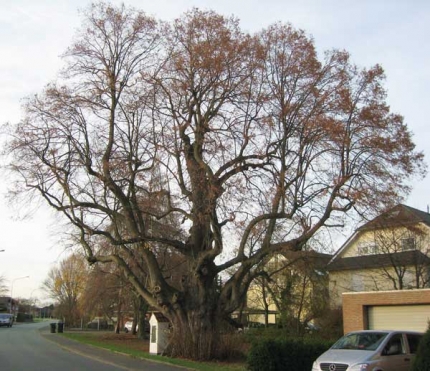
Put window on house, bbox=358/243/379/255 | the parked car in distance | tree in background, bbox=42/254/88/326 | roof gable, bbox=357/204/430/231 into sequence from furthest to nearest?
tree in background, bbox=42/254/88/326 → the parked car in distance → window on house, bbox=358/243/379/255 → roof gable, bbox=357/204/430/231

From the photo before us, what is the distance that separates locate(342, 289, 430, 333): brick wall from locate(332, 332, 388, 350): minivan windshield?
8581 millimetres

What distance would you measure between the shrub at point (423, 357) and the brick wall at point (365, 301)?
11.9m

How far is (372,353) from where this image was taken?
13977 mm

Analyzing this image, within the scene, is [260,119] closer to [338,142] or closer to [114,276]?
[338,142]

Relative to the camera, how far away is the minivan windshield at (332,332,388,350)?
14.7 metres

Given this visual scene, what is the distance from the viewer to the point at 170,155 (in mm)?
24359

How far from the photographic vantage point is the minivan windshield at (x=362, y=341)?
48.2ft

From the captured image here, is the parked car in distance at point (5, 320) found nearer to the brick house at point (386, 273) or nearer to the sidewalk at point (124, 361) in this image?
the brick house at point (386, 273)

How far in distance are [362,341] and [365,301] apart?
10.4m

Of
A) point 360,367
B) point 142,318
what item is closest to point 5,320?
point 142,318

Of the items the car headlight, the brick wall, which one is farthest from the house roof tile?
the car headlight

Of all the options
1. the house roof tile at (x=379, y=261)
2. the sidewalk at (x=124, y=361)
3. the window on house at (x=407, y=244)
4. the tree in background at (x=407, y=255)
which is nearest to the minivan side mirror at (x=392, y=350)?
the sidewalk at (x=124, y=361)

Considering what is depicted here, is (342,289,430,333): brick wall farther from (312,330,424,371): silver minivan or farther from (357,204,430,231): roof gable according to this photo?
(312,330,424,371): silver minivan

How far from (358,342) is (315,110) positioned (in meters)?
9.89
